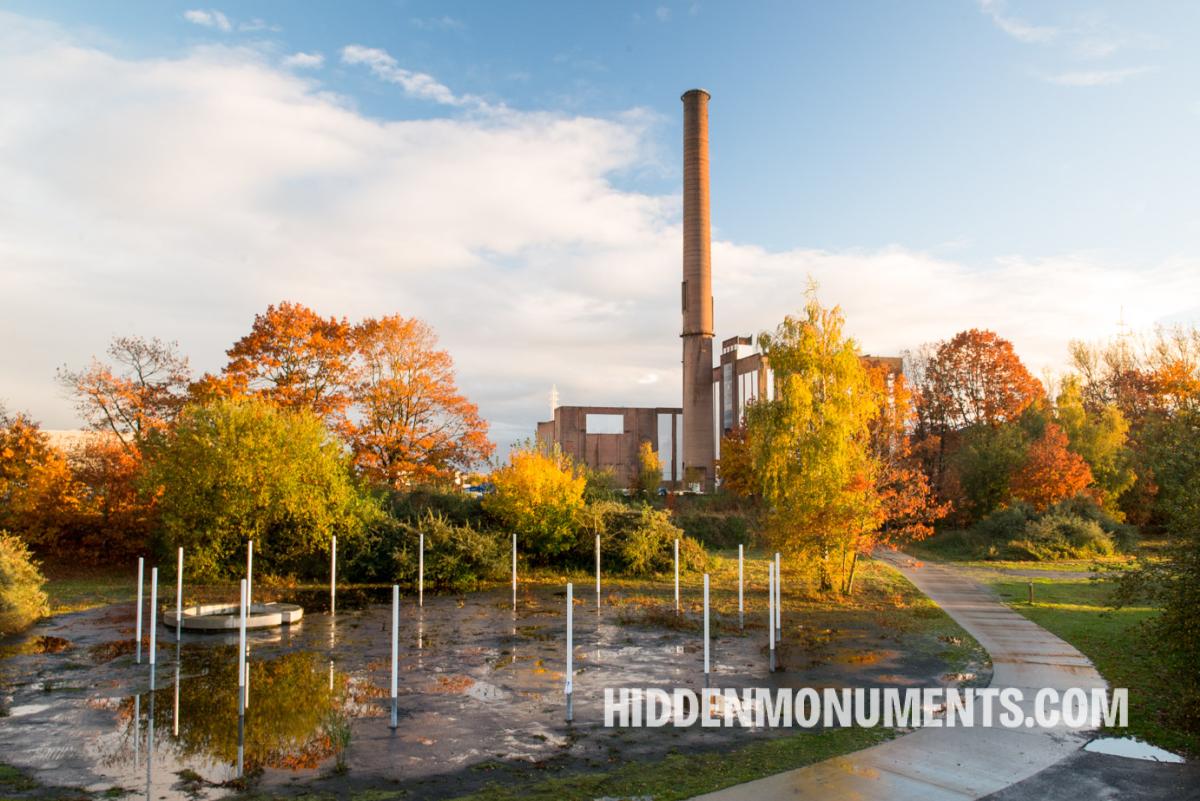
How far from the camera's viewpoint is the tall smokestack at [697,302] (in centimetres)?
4944

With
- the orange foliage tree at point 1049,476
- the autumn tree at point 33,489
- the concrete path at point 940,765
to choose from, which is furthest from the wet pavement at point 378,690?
the orange foliage tree at point 1049,476

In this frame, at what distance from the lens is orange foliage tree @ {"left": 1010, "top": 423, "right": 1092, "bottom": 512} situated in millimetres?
32688

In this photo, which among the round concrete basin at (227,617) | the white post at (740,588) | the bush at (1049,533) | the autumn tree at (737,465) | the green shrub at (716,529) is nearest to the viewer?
the white post at (740,588)

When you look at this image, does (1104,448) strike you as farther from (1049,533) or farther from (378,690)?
(378,690)

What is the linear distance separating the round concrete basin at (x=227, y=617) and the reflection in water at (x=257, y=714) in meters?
2.91

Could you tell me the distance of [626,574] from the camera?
83.6 feet

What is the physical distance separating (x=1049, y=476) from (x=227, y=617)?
3050 centimetres

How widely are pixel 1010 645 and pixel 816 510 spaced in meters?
6.12

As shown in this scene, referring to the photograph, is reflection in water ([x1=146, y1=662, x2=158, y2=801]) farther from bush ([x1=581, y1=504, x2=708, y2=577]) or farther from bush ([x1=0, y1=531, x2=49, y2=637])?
bush ([x1=581, y1=504, x2=708, y2=577])

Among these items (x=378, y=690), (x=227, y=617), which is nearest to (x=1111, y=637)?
(x=378, y=690)

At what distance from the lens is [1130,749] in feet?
27.0

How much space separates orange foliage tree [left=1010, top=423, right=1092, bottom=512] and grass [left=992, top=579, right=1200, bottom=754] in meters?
10.8

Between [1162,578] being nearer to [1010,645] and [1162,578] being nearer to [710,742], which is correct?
[1010,645]

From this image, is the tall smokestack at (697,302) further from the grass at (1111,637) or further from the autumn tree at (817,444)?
the autumn tree at (817,444)
